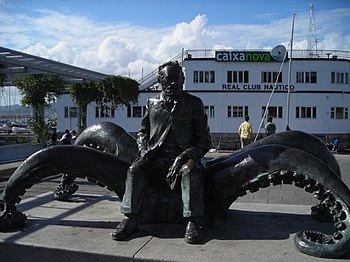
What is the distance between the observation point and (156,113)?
4.20 m

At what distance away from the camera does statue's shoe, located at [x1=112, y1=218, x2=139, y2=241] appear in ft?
12.3

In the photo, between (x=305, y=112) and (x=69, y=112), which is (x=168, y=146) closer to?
(x=305, y=112)

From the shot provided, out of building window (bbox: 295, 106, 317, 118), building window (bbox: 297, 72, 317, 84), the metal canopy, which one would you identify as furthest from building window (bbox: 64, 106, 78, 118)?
building window (bbox: 297, 72, 317, 84)

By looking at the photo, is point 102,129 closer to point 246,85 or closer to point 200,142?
point 200,142

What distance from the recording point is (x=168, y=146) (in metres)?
4.10

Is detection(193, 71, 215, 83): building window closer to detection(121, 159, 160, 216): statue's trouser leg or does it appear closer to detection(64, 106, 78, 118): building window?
detection(64, 106, 78, 118): building window

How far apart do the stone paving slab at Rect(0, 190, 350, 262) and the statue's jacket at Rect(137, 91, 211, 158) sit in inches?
36.1

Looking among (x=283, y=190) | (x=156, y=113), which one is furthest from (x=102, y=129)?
(x=283, y=190)

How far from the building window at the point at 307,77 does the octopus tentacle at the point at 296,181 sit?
28.5m

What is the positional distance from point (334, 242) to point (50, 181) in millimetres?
8745

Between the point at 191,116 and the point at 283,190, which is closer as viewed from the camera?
the point at 191,116

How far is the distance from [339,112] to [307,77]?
4.06 metres

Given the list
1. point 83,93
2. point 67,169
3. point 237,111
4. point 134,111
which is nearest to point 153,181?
point 67,169

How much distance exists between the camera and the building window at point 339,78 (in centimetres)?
3097
